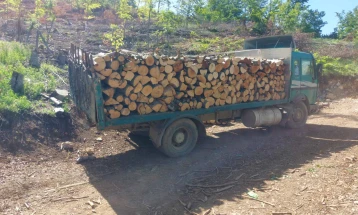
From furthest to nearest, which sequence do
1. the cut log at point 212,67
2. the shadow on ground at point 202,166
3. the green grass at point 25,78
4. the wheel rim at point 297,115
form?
the wheel rim at point 297,115
the green grass at point 25,78
the cut log at point 212,67
the shadow on ground at point 202,166

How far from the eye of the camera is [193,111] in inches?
292

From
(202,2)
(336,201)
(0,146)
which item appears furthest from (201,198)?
(202,2)

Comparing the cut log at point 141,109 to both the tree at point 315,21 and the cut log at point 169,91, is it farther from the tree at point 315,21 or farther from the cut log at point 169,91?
the tree at point 315,21

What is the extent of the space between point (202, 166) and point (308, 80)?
509 cm

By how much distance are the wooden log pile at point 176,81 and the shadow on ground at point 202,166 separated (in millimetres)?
1062

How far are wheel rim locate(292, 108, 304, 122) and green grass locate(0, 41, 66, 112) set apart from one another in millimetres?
6815

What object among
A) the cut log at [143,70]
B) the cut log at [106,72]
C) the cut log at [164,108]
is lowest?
the cut log at [164,108]

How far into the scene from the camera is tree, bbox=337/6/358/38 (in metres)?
29.2

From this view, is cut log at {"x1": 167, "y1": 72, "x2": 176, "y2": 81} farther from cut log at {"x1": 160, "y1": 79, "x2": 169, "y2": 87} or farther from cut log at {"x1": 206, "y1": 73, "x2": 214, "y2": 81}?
cut log at {"x1": 206, "y1": 73, "x2": 214, "y2": 81}

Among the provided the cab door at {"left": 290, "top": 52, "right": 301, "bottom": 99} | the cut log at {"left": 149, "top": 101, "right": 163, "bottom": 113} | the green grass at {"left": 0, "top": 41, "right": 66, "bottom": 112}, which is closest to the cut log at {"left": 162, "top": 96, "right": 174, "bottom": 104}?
the cut log at {"left": 149, "top": 101, "right": 163, "bottom": 113}

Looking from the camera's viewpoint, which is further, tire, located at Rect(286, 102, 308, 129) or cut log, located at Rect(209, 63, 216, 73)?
tire, located at Rect(286, 102, 308, 129)

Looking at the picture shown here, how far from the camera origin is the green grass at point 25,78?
782 cm

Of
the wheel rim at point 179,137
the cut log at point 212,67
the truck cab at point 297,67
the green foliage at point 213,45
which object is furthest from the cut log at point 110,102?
the green foliage at point 213,45

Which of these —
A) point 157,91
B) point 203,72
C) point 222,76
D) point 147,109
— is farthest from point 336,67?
point 147,109
